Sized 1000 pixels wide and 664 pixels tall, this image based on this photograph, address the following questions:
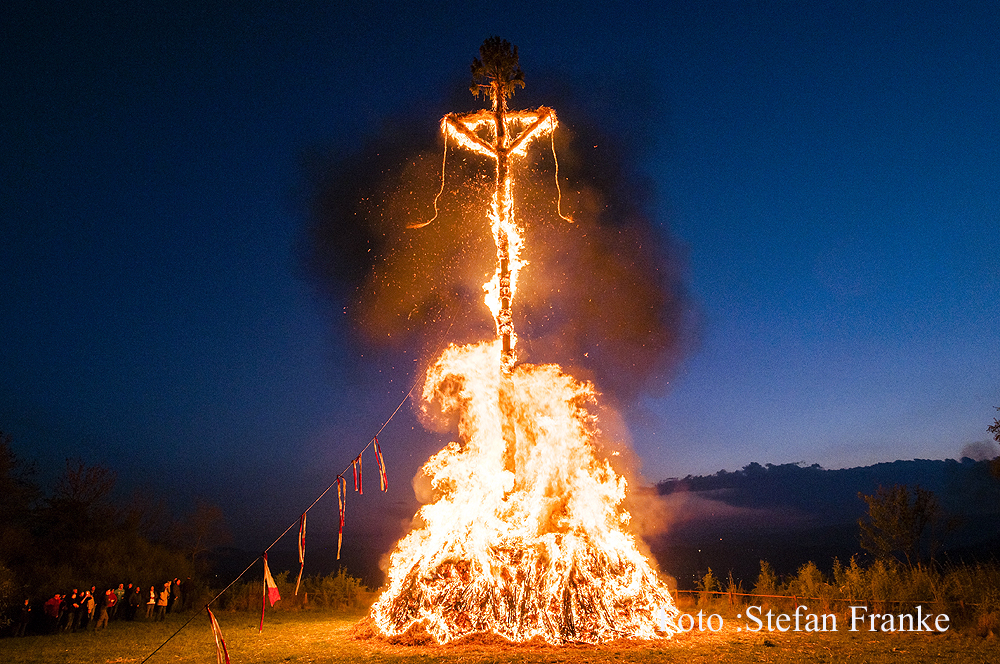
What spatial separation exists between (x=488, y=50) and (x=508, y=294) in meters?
6.46

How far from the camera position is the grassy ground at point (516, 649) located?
11.8 meters

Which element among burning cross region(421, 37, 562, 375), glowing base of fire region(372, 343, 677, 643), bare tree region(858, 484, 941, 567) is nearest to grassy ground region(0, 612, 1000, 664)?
glowing base of fire region(372, 343, 677, 643)

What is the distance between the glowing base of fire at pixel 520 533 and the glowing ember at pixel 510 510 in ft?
0.10

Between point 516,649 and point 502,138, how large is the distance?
12.8 metres

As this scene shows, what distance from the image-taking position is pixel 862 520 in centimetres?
3231

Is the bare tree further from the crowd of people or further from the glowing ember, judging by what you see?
the crowd of people

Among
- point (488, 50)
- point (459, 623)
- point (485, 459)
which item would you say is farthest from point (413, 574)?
point (488, 50)

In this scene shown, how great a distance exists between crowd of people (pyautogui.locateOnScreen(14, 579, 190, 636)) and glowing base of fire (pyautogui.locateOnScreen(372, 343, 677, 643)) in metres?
9.48

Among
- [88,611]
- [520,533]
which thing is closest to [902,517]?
[520,533]

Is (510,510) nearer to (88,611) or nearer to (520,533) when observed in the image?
(520,533)

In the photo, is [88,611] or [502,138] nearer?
[502,138]

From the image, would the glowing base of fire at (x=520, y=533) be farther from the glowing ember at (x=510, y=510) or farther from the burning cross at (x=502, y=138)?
the burning cross at (x=502, y=138)

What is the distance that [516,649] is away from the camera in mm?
13031

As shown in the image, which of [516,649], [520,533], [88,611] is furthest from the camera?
[88,611]
